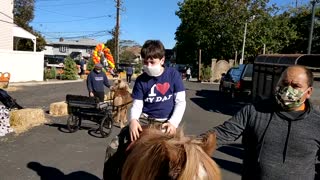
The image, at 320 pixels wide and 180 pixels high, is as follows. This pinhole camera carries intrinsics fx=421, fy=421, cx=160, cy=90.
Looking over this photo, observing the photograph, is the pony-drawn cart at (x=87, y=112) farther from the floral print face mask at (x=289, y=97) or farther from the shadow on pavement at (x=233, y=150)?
the floral print face mask at (x=289, y=97)

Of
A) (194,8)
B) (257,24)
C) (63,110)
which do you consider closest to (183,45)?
(194,8)

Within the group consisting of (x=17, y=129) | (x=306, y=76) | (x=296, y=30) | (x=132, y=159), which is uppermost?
(x=296, y=30)

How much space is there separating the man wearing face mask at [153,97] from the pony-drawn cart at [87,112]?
7.07 m

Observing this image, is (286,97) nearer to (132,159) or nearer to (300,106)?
(300,106)

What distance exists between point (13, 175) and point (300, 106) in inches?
212

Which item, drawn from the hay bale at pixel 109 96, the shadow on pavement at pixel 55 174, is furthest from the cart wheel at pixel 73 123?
the shadow on pavement at pixel 55 174

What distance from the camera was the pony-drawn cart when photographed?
36.3ft

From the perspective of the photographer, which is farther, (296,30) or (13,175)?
(296,30)

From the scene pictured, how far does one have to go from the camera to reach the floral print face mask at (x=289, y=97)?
296 cm

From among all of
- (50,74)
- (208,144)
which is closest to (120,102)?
(208,144)

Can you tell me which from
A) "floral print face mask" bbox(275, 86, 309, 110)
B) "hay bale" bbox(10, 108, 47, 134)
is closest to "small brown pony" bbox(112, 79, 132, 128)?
"hay bale" bbox(10, 108, 47, 134)

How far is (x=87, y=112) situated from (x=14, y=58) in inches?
757

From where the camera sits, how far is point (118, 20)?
53156mm

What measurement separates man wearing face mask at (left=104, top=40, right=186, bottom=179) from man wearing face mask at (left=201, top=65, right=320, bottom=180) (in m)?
0.87
